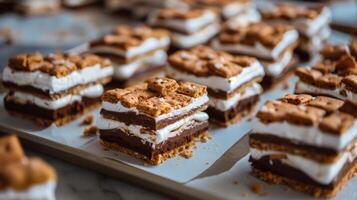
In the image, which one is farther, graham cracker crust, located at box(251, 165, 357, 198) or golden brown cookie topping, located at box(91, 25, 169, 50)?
golden brown cookie topping, located at box(91, 25, 169, 50)

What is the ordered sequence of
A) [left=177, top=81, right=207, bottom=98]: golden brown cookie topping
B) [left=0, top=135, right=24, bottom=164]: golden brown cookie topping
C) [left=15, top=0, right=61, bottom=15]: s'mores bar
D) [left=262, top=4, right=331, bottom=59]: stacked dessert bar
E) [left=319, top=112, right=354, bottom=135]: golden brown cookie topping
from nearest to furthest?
[left=0, top=135, right=24, bottom=164]: golden brown cookie topping
[left=319, top=112, right=354, bottom=135]: golden brown cookie topping
[left=177, top=81, right=207, bottom=98]: golden brown cookie topping
[left=262, top=4, right=331, bottom=59]: stacked dessert bar
[left=15, top=0, right=61, bottom=15]: s'mores bar

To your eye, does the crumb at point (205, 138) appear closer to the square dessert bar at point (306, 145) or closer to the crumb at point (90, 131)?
→ the square dessert bar at point (306, 145)

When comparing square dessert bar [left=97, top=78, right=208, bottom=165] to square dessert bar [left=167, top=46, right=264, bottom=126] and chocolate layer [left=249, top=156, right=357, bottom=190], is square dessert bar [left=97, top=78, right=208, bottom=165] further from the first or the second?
chocolate layer [left=249, top=156, right=357, bottom=190]

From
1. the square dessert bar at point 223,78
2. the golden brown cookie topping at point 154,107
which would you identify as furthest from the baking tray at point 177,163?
→ the golden brown cookie topping at point 154,107

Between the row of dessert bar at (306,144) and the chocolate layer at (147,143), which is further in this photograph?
the chocolate layer at (147,143)

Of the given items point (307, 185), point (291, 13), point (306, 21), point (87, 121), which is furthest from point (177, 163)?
point (291, 13)

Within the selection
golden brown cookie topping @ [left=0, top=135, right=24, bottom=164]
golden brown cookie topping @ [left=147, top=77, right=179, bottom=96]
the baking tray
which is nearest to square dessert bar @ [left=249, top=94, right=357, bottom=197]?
the baking tray
